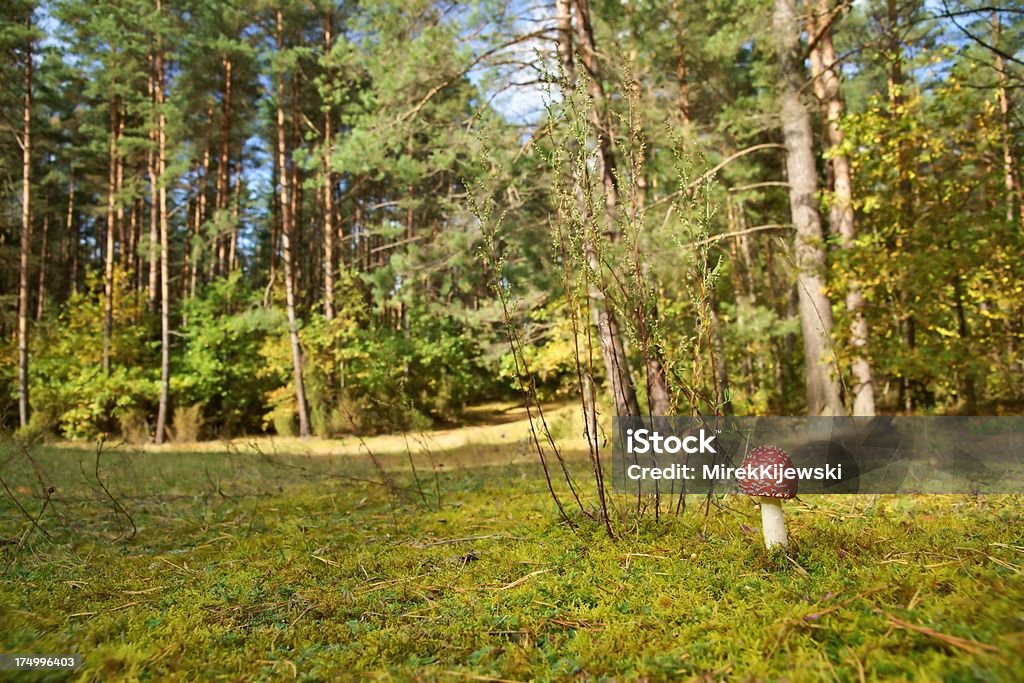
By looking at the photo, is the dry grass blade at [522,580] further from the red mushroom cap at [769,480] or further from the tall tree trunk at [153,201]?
the tall tree trunk at [153,201]

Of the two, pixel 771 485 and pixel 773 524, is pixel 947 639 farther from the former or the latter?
pixel 773 524

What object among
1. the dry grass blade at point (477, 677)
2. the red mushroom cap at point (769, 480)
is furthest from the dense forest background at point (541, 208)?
the dry grass blade at point (477, 677)

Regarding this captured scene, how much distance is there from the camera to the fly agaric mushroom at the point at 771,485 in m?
2.09

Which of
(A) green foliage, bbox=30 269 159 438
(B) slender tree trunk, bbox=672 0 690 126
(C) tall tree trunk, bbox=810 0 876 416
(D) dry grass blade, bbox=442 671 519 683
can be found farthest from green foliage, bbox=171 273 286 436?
(D) dry grass blade, bbox=442 671 519 683

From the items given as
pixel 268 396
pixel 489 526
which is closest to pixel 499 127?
pixel 489 526

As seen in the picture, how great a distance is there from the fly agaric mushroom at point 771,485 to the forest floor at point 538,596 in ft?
Answer: 0.28

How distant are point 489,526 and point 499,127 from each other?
6761 millimetres

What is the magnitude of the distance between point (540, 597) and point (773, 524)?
0.96 meters

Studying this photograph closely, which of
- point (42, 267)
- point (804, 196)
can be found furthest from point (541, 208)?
point (42, 267)

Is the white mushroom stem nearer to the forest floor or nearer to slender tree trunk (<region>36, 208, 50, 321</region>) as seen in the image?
the forest floor

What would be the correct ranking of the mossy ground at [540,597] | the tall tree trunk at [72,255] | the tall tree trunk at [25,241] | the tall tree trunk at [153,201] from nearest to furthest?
the mossy ground at [540,597] < the tall tree trunk at [25,241] < the tall tree trunk at [153,201] < the tall tree trunk at [72,255]

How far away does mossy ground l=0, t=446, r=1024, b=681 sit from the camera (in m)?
1.42

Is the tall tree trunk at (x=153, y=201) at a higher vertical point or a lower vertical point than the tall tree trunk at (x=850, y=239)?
higher

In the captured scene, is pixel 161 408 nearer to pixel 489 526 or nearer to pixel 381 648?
pixel 489 526
